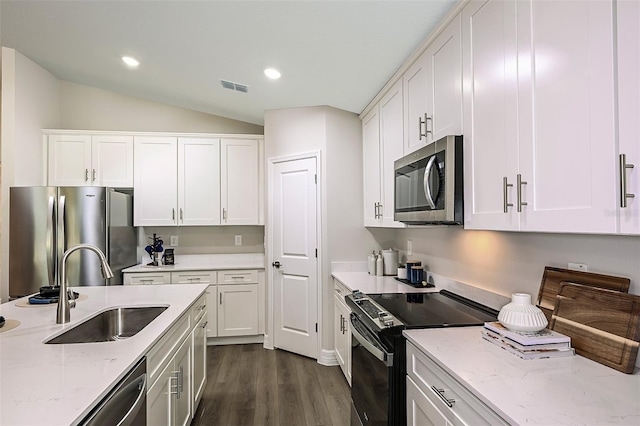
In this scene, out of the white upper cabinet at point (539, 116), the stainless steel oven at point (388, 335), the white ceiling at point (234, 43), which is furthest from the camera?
the white ceiling at point (234, 43)

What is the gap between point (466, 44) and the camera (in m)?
1.69

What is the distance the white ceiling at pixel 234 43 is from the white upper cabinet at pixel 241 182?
53 centimetres

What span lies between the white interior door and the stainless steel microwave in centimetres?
154

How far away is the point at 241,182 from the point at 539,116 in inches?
139

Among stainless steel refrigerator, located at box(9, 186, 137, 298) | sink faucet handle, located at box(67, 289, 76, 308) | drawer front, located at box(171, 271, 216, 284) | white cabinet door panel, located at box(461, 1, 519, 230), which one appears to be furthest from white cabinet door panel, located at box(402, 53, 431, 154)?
stainless steel refrigerator, located at box(9, 186, 137, 298)

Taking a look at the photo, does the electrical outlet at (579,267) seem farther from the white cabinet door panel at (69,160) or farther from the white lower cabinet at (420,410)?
the white cabinet door panel at (69,160)

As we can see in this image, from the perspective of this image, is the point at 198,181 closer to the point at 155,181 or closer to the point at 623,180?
the point at 155,181

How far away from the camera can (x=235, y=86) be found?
11.4ft

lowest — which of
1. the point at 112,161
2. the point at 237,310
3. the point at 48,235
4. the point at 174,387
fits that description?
the point at 237,310

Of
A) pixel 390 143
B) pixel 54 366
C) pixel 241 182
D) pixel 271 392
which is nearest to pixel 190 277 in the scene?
pixel 241 182

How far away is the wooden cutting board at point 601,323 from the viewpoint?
1.14 metres

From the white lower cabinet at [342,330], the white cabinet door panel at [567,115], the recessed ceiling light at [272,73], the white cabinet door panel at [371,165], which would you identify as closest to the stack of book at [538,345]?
the white cabinet door panel at [567,115]

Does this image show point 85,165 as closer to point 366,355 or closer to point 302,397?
point 302,397

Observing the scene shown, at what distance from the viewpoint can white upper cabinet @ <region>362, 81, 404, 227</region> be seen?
260cm
